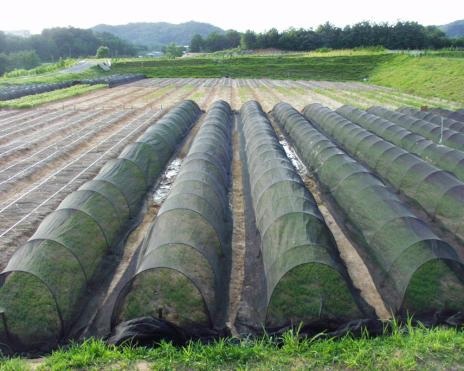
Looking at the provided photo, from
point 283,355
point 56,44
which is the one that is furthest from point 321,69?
point 56,44

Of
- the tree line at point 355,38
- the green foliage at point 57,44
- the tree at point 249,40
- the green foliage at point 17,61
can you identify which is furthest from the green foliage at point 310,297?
the green foliage at point 57,44

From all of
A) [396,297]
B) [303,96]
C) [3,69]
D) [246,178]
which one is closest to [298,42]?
[303,96]

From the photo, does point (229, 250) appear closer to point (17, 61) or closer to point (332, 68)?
point (332, 68)

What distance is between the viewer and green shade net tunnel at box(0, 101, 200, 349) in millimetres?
7594

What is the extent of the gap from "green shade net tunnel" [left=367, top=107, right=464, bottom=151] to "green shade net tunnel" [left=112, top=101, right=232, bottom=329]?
40.5 ft

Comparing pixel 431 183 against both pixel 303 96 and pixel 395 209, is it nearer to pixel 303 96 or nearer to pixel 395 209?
pixel 395 209

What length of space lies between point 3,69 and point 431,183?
351 ft

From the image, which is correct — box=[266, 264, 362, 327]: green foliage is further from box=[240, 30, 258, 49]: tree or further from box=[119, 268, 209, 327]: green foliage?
box=[240, 30, 258, 49]: tree

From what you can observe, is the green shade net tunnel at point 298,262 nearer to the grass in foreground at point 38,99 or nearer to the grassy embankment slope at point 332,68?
the grass in foreground at point 38,99

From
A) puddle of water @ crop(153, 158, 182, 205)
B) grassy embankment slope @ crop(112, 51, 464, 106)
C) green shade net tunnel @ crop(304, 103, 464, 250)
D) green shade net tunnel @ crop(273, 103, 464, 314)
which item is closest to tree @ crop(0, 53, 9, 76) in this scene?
grassy embankment slope @ crop(112, 51, 464, 106)

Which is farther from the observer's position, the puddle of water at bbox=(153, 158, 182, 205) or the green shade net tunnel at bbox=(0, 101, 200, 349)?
the puddle of water at bbox=(153, 158, 182, 205)

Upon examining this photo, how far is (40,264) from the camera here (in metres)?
8.09

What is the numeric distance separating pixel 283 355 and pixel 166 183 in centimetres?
995

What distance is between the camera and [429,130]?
20.2 meters
